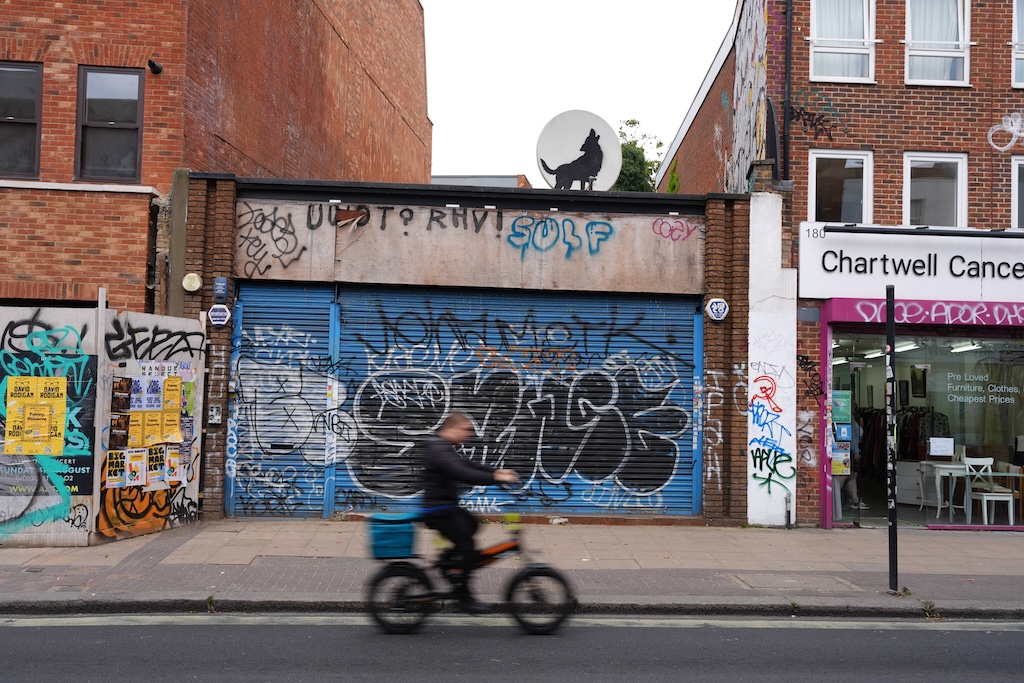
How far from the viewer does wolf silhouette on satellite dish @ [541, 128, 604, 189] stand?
14.0 m

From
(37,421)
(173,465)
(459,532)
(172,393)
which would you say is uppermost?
(172,393)

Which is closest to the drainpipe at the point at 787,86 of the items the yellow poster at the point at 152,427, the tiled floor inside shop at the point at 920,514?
the tiled floor inside shop at the point at 920,514

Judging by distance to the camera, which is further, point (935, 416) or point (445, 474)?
point (935, 416)

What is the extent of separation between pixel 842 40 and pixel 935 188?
8.47ft

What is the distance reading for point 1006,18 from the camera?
13258mm

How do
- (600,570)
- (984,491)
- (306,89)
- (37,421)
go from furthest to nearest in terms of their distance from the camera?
(306,89), (984,491), (37,421), (600,570)

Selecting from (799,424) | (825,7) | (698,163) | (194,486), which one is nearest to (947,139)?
(825,7)

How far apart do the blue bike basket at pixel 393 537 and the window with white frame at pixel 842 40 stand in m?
9.59

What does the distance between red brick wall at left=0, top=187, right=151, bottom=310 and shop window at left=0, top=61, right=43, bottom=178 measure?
0.54 meters

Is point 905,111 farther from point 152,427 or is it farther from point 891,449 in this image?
point 152,427

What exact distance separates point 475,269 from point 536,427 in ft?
7.71

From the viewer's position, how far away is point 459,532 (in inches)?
282

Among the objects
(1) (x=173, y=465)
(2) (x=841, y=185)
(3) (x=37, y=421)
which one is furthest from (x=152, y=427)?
(2) (x=841, y=185)

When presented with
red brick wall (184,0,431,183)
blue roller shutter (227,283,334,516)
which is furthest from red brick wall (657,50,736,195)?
red brick wall (184,0,431,183)
